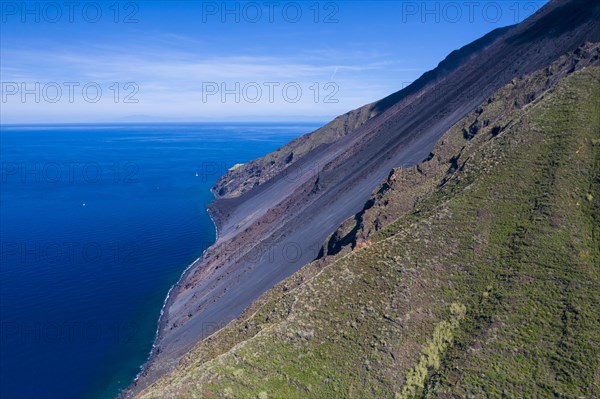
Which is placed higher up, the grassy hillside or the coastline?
the grassy hillside

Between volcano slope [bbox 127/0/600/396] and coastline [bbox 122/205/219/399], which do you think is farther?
volcano slope [bbox 127/0/600/396]

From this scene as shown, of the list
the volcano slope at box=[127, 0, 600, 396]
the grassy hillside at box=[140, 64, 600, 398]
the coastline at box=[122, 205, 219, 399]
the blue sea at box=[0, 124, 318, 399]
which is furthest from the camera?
the volcano slope at box=[127, 0, 600, 396]

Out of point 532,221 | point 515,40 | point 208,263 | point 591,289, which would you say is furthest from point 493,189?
point 515,40

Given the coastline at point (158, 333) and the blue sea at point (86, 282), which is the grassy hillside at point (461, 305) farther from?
the blue sea at point (86, 282)

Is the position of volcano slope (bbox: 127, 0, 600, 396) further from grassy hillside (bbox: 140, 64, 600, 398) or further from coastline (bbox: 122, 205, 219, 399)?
grassy hillside (bbox: 140, 64, 600, 398)

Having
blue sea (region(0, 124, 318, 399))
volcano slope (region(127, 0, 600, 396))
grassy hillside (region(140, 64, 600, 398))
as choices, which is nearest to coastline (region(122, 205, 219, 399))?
volcano slope (region(127, 0, 600, 396))
